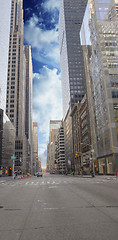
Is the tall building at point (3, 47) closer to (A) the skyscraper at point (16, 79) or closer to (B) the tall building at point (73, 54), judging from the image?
(A) the skyscraper at point (16, 79)

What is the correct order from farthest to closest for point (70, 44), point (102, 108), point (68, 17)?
point (68, 17) → point (70, 44) → point (102, 108)

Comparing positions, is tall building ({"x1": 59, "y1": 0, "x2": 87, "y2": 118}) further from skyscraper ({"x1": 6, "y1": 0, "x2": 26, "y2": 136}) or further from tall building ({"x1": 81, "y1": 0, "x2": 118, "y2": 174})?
tall building ({"x1": 81, "y1": 0, "x2": 118, "y2": 174})

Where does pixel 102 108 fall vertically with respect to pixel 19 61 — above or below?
below

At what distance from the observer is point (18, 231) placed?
18.3 ft

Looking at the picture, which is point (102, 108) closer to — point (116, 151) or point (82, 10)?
point (116, 151)

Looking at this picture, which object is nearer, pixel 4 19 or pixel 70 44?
pixel 4 19

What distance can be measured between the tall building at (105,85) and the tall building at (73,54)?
6713 centimetres

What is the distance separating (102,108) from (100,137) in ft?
35.5

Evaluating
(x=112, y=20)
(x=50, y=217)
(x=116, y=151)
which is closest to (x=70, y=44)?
(x=112, y=20)

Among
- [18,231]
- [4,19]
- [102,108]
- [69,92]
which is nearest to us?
[18,231]

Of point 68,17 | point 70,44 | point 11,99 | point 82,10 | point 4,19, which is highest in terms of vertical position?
point 82,10

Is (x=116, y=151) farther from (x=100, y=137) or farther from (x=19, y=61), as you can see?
(x=19, y=61)

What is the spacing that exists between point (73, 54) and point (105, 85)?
107 meters

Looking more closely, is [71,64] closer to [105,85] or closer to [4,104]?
[4,104]
